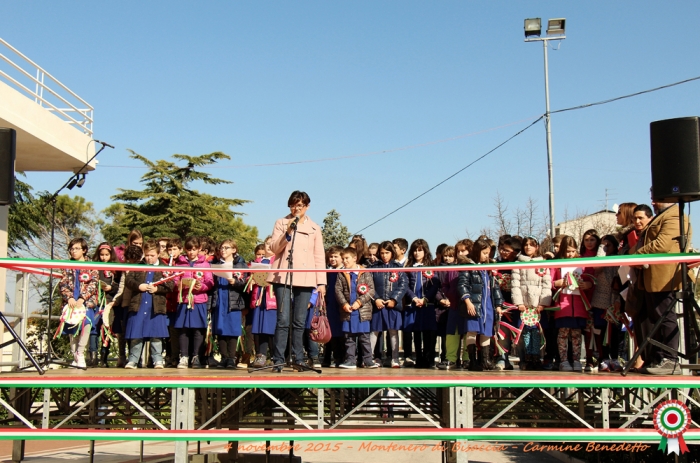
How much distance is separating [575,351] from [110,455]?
805 centimetres

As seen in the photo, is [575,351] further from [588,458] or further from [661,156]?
[661,156]

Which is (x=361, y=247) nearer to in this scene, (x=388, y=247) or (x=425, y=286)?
(x=388, y=247)

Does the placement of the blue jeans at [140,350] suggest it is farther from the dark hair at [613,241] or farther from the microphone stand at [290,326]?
the dark hair at [613,241]

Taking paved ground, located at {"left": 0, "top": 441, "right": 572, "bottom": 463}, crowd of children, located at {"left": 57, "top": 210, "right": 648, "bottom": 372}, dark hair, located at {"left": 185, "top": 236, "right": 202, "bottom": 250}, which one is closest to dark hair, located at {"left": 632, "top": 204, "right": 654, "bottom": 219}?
crowd of children, located at {"left": 57, "top": 210, "right": 648, "bottom": 372}

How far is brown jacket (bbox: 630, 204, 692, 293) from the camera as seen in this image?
6.59 meters

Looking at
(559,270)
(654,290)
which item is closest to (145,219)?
(559,270)

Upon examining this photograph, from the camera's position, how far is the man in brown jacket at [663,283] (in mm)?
6539

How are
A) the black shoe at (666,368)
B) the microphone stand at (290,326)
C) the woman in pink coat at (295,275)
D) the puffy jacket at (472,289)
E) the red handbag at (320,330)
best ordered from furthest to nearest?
the puffy jacket at (472,289)
the red handbag at (320,330)
the woman in pink coat at (295,275)
the microphone stand at (290,326)
the black shoe at (666,368)

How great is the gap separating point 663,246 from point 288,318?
3.85 meters

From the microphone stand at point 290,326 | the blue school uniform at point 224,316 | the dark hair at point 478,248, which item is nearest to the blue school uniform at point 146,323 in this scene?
the blue school uniform at point 224,316

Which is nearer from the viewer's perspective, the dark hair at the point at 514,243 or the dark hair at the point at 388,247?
the dark hair at the point at 514,243

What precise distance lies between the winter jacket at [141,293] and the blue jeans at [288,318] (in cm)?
208

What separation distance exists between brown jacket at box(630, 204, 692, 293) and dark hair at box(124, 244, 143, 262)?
239 inches

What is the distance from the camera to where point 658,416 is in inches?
227
